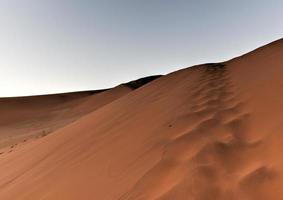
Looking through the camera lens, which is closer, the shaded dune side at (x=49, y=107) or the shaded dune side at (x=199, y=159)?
the shaded dune side at (x=199, y=159)

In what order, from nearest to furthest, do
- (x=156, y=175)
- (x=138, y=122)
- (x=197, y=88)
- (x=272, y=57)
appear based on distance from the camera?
(x=156, y=175), (x=138, y=122), (x=197, y=88), (x=272, y=57)

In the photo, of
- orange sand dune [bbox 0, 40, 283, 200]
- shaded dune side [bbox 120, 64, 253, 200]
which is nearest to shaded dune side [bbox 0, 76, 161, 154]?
orange sand dune [bbox 0, 40, 283, 200]

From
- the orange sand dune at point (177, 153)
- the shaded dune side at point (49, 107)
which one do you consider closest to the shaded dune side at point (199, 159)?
the orange sand dune at point (177, 153)

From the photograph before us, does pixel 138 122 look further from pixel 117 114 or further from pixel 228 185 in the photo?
A: pixel 228 185

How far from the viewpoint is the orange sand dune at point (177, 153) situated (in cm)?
341

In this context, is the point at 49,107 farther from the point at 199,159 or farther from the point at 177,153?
the point at 199,159

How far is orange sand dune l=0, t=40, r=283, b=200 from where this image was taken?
3.41 meters

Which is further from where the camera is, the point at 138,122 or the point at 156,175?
the point at 138,122

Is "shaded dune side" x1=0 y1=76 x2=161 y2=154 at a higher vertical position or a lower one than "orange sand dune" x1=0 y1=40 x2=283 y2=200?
higher

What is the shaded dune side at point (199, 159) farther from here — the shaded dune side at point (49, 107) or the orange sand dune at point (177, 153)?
the shaded dune side at point (49, 107)

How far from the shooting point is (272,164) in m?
3.45

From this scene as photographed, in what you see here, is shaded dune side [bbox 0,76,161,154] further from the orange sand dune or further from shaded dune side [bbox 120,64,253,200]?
shaded dune side [bbox 120,64,253,200]

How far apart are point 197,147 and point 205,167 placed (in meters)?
0.53

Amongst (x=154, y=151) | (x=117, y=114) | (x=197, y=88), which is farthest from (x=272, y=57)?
(x=154, y=151)
